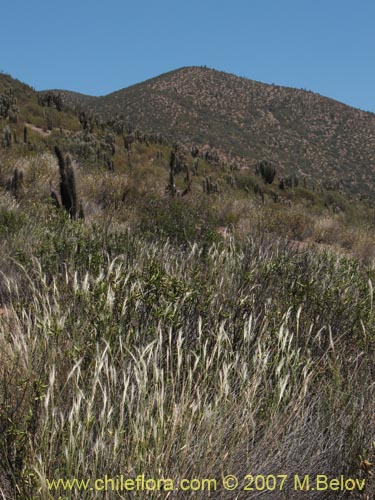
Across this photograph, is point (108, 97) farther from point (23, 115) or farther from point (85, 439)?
point (85, 439)

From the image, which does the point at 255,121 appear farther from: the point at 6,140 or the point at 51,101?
the point at 6,140

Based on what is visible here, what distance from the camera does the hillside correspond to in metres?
47.7

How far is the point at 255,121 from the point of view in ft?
187

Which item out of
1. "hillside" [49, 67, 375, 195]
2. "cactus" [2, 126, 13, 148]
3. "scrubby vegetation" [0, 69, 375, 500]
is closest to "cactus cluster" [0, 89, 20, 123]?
"cactus" [2, 126, 13, 148]

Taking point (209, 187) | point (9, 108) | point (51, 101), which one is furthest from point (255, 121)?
point (209, 187)

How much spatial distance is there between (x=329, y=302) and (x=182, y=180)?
52.2 ft

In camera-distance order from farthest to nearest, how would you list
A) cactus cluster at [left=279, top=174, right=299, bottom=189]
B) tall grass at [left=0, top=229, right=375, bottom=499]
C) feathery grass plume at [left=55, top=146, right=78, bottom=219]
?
cactus cluster at [left=279, top=174, right=299, bottom=189] < feathery grass plume at [left=55, top=146, right=78, bottom=219] < tall grass at [left=0, top=229, right=375, bottom=499]

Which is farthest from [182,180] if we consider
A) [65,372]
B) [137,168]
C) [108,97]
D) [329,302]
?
[108,97]

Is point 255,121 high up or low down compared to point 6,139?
up

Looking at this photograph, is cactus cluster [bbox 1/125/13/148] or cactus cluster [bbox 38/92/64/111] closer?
cactus cluster [bbox 1/125/13/148]

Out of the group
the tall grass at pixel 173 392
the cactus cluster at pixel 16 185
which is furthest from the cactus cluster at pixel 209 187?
the tall grass at pixel 173 392

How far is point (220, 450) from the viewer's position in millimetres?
2502

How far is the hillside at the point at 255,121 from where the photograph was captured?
1879 inches

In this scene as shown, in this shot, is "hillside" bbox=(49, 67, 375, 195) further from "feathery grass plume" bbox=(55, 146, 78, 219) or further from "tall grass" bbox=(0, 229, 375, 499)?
"tall grass" bbox=(0, 229, 375, 499)
